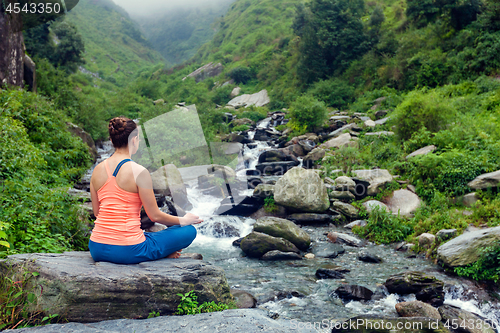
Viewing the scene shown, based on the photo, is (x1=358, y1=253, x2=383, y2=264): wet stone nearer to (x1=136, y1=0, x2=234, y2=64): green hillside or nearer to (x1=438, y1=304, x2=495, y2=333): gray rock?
(x1=438, y1=304, x2=495, y2=333): gray rock

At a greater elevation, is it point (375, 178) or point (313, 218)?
point (375, 178)

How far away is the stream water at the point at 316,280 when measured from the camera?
17.7 feet

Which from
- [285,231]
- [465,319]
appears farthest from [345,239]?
[465,319]

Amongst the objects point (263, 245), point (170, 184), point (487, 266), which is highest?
point (170, 184)

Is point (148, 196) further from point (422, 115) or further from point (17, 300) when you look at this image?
point (422, 115)

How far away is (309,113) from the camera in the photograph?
20.6 m

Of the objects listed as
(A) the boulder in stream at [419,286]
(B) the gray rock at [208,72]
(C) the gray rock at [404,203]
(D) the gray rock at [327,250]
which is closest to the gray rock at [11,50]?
(D) the gray rock at [327,250]

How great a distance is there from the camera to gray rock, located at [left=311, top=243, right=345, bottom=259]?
7867mm

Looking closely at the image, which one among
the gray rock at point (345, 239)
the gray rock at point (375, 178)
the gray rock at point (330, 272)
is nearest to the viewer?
the gray rock at point (330, 272)

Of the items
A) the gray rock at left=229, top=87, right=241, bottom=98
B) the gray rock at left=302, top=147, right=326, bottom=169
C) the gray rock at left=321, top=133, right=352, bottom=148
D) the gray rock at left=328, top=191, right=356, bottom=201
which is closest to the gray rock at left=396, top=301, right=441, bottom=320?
the gray rock at left=328, top=191, right=356, bottom=201

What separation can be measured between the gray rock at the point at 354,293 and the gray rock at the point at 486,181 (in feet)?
17.3

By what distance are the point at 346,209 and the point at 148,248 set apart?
8.08m

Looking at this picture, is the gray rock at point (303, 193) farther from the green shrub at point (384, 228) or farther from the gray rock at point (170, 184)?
the gray rock at point (170, 184)

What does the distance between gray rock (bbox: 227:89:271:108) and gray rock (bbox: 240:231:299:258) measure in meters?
31.2
